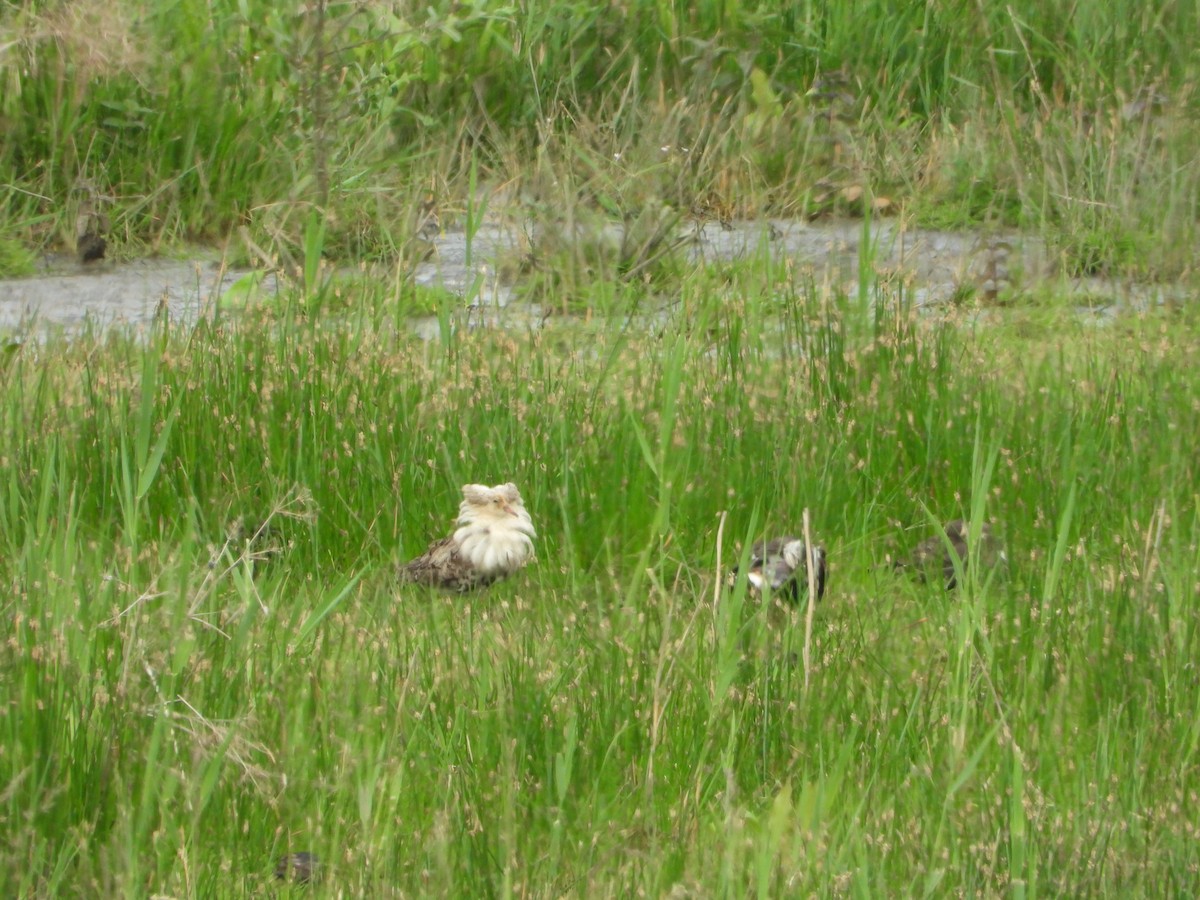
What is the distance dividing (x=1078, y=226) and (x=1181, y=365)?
197cm

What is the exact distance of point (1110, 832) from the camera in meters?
2.46

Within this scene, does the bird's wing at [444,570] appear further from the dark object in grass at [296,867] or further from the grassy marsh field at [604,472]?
the dark object in grass at [296,867]

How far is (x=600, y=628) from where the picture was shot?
3.21 meters

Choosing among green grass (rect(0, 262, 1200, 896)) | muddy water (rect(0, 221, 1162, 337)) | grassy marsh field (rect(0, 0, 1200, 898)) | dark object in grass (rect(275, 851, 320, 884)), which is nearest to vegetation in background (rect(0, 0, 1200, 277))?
grassy marsh field (rect(0, 0, 1200, 898))

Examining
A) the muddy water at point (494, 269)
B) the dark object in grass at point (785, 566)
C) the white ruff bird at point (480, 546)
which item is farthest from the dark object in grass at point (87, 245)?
the dark object in grass at point (785, 566)

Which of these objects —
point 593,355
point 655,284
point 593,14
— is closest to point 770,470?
point 593,355

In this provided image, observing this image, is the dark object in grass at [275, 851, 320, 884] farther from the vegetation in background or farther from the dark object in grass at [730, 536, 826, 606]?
the vegetation in background

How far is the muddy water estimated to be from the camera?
6.11 metres

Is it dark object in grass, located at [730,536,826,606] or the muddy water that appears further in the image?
the muddy water

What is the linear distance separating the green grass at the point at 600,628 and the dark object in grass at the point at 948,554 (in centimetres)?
6

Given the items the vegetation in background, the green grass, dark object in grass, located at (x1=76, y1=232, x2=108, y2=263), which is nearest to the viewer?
the green grass

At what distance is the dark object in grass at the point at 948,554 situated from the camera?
3.80 m

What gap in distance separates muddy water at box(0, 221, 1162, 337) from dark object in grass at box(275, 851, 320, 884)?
324cm

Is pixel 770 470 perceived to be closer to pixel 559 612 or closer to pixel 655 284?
pixel 559 612
